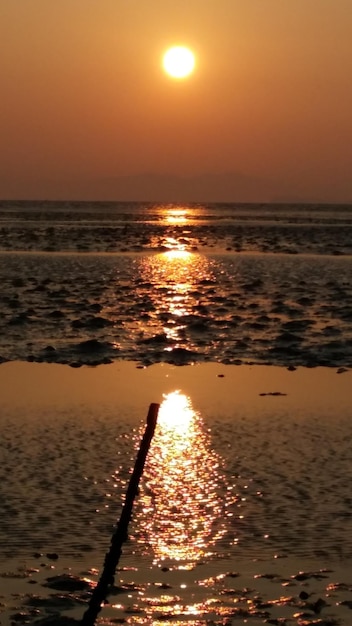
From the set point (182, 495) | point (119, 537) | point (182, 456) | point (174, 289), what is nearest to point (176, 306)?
point (174, 289)

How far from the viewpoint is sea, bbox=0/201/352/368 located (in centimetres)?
2036

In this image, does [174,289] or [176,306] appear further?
[174,289]

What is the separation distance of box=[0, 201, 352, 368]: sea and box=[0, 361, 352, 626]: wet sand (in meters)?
2.55

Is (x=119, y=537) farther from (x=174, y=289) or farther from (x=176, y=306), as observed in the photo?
(x=174, y=289)

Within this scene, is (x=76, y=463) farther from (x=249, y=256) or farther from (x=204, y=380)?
(x=249, y=256)

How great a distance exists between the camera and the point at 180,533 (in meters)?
9.82

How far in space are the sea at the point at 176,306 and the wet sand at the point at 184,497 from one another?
2.55m

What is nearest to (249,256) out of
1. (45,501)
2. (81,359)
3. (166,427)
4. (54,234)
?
(54,234)

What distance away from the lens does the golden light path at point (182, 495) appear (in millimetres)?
9516

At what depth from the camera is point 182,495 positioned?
1109 cm

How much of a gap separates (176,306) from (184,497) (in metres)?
16.8

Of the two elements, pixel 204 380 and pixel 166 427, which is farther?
pixel 204 380

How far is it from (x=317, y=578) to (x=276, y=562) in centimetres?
44

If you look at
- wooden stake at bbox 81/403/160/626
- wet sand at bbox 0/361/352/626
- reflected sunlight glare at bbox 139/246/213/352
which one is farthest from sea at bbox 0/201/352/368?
wooden stake at bbox 81/403/160/626
